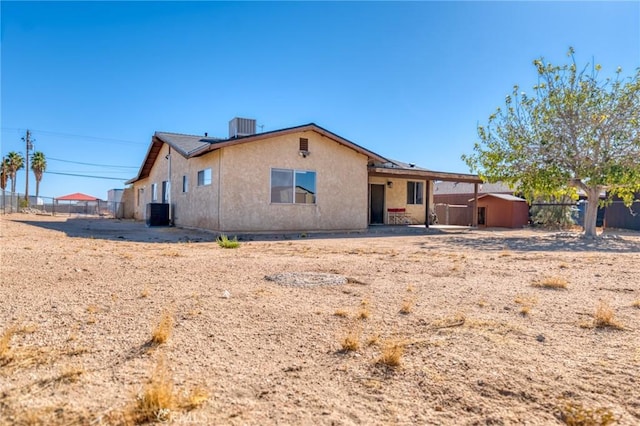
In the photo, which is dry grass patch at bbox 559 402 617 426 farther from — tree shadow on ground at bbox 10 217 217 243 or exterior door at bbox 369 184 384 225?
exterior door at bbox 369 184 384 225

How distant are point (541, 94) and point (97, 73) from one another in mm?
20795

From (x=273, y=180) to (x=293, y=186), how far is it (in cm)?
76

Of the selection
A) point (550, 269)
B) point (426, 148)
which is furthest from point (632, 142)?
point (426, 148)

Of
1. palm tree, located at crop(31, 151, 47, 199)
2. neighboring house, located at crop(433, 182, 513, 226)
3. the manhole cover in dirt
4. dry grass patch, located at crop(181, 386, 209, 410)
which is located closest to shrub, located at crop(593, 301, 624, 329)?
the manhole cover in dirt

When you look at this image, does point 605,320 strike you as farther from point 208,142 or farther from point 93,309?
point 208,142

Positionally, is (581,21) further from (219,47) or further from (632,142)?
(219,47)

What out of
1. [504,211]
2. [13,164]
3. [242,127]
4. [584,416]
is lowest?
[584,416]

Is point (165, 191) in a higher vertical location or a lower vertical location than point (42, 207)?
higher

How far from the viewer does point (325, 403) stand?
2.12m

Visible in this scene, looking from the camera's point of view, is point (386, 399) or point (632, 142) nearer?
point (386, 399)

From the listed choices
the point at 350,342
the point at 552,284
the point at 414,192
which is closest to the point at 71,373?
the point at 350,342

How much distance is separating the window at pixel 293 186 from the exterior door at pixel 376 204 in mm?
5749

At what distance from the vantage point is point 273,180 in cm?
1309

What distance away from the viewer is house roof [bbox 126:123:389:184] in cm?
1211
